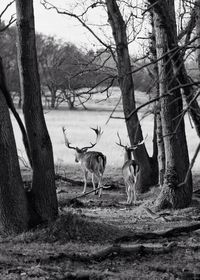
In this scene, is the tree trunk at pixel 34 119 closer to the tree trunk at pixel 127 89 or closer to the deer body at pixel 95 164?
the tree trunk at pixel 127 89

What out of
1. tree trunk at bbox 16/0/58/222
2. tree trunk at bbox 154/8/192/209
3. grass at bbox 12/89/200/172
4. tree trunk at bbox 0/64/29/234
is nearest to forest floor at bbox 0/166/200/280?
tree trunk at bbox 0/64/29/234

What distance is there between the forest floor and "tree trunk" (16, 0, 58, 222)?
58 centimetres

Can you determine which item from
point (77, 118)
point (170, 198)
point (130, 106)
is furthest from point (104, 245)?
point (77, 118)

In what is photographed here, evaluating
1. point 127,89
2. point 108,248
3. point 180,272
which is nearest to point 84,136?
point 127,89

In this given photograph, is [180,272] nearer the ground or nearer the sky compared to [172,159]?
nearer the ground

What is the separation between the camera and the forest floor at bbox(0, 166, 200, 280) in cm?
789

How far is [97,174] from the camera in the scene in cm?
1966

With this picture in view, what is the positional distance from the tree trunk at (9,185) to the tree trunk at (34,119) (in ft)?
1.44

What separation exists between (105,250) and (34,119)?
2.86 meters

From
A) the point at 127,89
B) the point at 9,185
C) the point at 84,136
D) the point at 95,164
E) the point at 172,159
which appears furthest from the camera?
the point at 84,136

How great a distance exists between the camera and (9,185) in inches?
393

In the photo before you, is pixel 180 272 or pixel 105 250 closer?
pixel 180 272

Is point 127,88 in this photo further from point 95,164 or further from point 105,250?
point 105,250

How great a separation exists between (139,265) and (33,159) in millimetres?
3131
